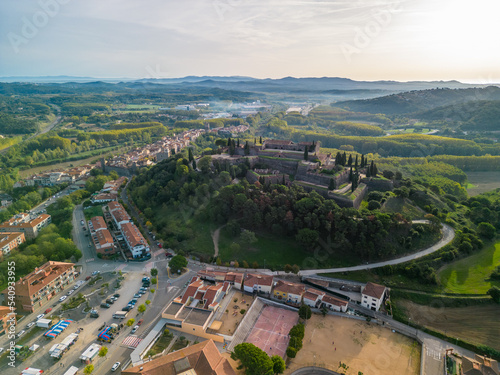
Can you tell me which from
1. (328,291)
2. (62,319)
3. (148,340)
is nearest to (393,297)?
(328,291)

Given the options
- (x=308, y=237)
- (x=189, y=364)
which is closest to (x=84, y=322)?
(x=189, y=364)

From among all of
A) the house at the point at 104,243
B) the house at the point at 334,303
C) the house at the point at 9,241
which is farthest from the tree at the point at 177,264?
the house at the point at 9,241

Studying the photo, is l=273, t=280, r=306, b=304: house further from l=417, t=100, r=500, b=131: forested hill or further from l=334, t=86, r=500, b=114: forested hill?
l=334, t=86, r=500, b=114: forested hill

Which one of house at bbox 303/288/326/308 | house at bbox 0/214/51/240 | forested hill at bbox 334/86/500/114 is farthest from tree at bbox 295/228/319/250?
forested hill at bbox 334/86/500/114

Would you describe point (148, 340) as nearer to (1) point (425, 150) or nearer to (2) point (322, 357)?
(2) point (322, 357)

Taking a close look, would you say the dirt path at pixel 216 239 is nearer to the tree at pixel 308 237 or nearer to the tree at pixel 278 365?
the tree at pixel 308 237

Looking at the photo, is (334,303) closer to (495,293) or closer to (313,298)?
(313,298)
